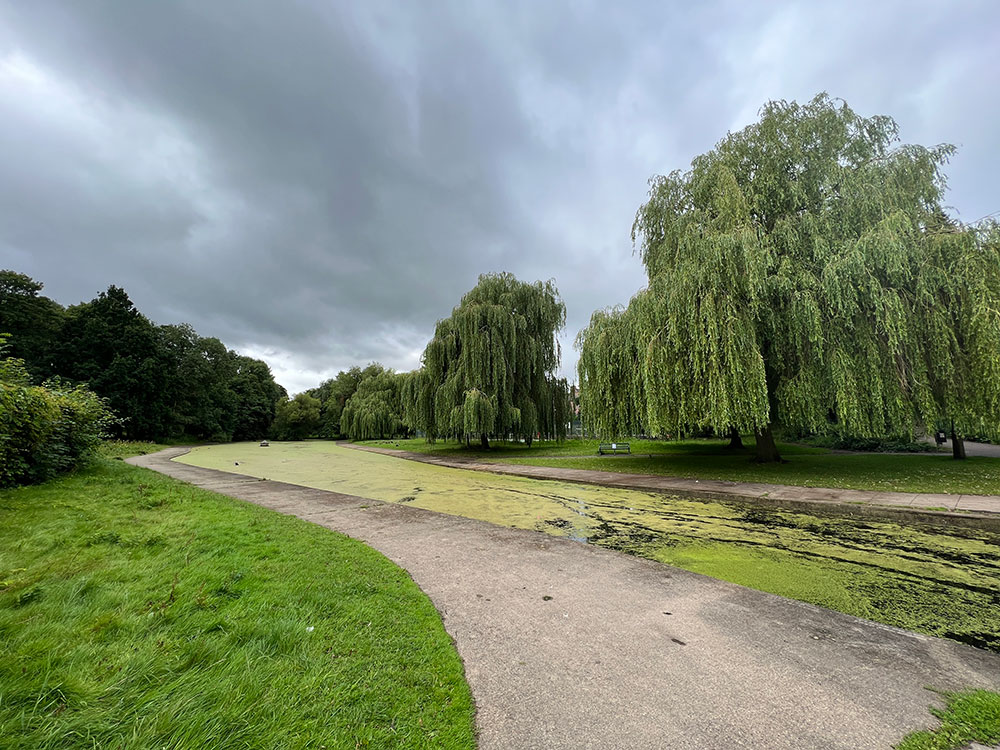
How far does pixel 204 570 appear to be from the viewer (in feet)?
11.8

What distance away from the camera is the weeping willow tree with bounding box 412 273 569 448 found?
818 inches

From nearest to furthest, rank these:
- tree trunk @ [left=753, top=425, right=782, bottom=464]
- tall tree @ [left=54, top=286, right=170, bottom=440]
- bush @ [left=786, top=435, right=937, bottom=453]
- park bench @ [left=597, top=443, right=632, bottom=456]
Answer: tree trunk @ [left=753, top=425, right=782, bottom=464] < bush @ [left=786, top=435, right=937, bottom=453] < park bench @ [left=597, top=443, right=632, bottom=456] < tall tree @ [left=54, top=286, right=170, bottom=440]

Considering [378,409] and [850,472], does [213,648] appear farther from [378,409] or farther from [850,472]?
[378,409]

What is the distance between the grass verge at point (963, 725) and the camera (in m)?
1.96

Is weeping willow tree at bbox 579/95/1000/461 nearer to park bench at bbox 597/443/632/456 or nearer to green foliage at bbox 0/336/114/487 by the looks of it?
park bench at bbox 597/443/632/456

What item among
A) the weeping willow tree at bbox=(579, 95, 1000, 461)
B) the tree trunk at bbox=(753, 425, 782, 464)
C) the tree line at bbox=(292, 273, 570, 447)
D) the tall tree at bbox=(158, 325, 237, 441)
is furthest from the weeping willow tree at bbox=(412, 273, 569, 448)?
the tall tree at bbox=(158, 325, 237, 441)

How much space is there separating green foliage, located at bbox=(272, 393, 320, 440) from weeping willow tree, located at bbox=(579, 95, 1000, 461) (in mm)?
63598

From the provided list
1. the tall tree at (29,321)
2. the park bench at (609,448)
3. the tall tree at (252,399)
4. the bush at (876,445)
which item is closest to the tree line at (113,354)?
the tall tree at (29,321)

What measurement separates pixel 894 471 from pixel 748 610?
1167 centimetres

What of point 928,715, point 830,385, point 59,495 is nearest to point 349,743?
point 928,715

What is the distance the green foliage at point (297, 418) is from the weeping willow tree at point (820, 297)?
63.6 meters

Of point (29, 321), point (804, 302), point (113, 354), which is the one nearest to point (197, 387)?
point (113, 354)

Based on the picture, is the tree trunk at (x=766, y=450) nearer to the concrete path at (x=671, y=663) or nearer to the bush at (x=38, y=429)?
the concrete path at (x=671, y=663)

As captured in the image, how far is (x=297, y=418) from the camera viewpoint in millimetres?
63844
